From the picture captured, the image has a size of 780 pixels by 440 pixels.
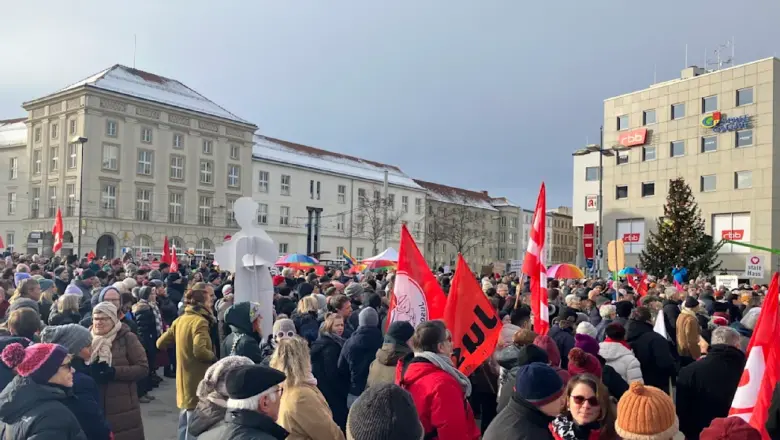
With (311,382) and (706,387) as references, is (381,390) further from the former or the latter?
(706,387)

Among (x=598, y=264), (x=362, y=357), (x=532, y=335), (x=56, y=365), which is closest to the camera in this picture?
(x=56, y=365)

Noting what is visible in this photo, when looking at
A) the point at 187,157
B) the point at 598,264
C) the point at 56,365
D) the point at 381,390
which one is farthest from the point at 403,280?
the point at 187,157

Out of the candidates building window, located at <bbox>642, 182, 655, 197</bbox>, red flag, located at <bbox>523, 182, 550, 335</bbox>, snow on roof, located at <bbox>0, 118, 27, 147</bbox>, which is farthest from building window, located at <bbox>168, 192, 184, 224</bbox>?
red flag, located at <bbox>523, 182, 550, 335</bbox>

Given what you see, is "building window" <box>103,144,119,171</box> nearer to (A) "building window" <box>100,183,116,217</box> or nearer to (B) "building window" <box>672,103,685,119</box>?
(A) "building window" <box>100,183,116,217</box>

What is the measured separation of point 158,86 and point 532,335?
177 feet

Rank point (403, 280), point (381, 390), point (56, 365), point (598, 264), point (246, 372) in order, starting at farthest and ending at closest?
point (598, 264) → point (403, 280) → point (56, 365) → point (246, 372) → point (381, 390)

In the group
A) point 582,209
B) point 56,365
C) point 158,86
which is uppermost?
point 158,86

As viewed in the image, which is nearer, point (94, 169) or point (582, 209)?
point (94, 169)

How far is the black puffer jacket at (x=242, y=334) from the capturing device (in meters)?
5.99

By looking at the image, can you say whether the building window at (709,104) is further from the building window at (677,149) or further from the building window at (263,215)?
the building window at (263,215)

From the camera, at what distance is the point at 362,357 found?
6.42 m

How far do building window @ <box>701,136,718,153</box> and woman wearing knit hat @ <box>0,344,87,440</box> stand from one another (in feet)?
164

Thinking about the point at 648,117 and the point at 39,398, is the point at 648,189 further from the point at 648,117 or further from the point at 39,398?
the point at 39,398

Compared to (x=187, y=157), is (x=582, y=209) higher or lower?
lower
